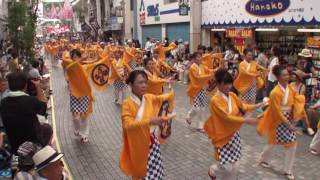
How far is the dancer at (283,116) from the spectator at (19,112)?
11.4ft

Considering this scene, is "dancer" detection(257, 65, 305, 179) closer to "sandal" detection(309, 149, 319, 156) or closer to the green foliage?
"sandal" detection(309, 149, 319, 156)

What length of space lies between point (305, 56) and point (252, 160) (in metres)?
4.56

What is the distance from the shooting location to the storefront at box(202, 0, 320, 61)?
14.5 metres

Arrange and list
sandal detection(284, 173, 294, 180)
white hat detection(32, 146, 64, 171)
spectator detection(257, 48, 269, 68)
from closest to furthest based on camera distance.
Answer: white hat detection(32, 146, 64, 171) < sandal detection(284, 173, 294, 180) < spectator detection(257, 48, 269, 68)

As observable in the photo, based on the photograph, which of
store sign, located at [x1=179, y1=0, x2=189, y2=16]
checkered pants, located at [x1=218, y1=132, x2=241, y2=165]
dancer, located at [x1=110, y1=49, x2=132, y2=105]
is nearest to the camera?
checkered pants, located at [x1=218, y1=132, x2=241, y2=165]

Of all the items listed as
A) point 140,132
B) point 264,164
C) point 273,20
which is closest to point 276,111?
point 264,164

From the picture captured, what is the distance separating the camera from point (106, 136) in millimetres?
10094

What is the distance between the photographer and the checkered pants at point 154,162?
204 inches

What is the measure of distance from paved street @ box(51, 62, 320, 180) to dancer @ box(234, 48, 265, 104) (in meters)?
1.06

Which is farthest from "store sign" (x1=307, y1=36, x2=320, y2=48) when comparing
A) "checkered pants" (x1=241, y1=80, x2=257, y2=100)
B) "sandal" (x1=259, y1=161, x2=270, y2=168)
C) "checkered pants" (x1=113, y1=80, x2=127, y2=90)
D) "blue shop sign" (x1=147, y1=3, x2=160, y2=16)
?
"blue shop sign" (x1=147, y1=3, x2=160, y2=16)

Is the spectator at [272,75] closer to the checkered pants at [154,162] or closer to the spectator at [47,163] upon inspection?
the checkered pants at [154,162]

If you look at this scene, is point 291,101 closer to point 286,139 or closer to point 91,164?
point 286,139

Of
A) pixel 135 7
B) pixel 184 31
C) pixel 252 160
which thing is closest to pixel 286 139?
pixel 252 160

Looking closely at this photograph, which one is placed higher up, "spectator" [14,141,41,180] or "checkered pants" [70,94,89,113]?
"spectator" [14,141,41,180]
